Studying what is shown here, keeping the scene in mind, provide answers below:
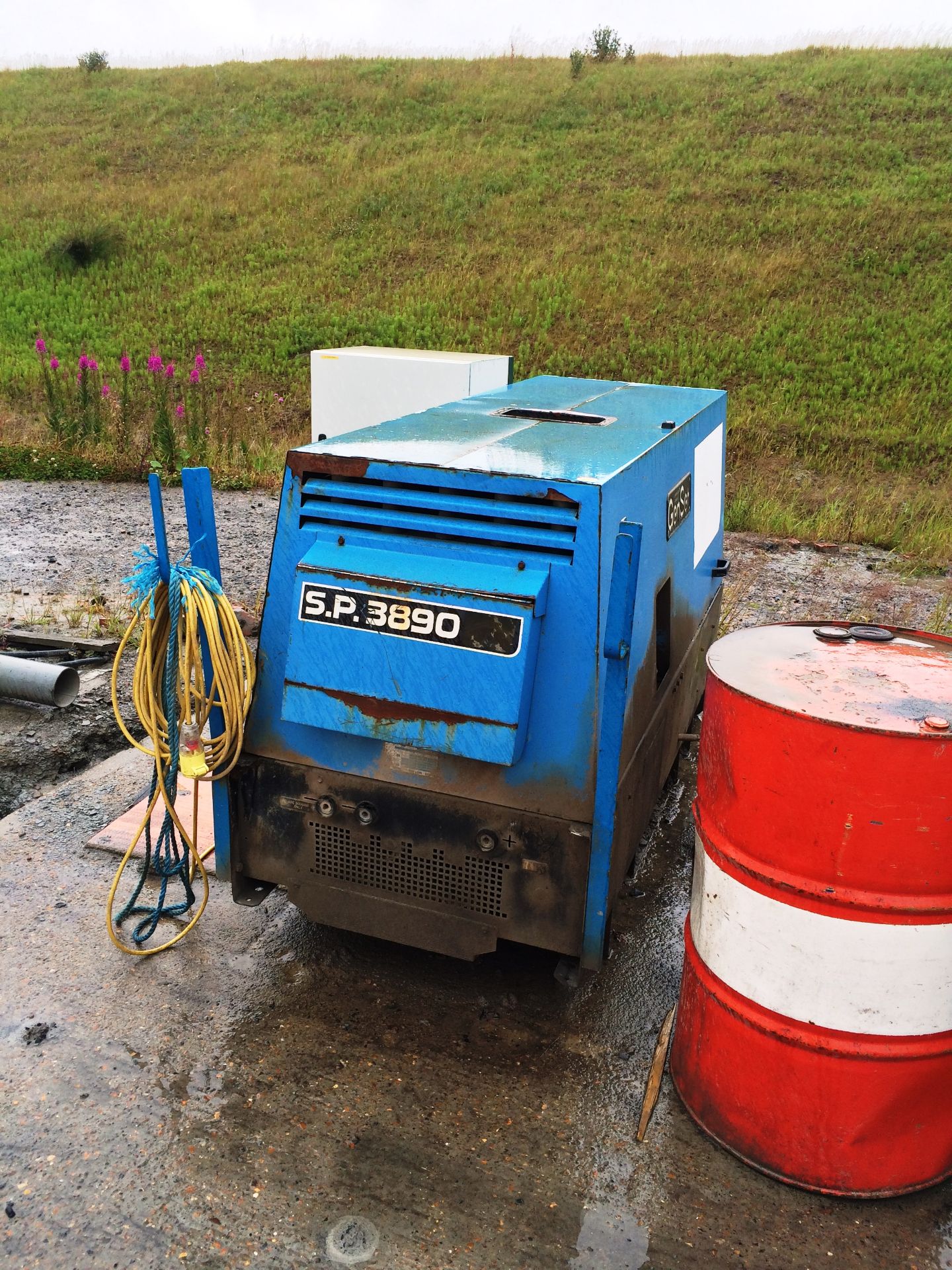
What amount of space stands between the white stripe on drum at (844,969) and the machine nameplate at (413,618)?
924 millimetres

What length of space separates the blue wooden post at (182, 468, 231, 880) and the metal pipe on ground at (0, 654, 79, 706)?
2.21m

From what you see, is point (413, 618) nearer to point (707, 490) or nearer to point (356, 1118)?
point (356, 1118)

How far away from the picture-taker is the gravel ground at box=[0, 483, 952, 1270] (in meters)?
2.34

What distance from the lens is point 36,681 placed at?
492 centimetres

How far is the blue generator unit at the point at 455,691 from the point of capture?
8.79 feet

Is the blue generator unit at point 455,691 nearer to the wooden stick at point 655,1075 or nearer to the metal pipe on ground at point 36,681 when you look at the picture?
the wooden stick at point 655,1075

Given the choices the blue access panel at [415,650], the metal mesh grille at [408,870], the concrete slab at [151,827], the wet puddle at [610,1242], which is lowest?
the wet puddle at [610,1242]

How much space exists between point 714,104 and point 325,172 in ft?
42.6

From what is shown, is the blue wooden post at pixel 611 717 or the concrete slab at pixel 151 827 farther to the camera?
the concrete slab at pixel 151 827

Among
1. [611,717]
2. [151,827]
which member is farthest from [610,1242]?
[151,827]

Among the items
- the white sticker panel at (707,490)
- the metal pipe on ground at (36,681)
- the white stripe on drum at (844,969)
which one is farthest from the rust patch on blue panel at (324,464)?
the metal pipe on ground at (36,681)

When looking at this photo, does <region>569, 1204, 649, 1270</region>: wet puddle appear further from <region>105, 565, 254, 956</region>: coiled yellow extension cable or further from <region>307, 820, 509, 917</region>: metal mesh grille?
<region>105, 565, 254, 956</region>: coiled yellow extension cable

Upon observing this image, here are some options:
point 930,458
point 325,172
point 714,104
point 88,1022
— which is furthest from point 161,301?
point 88,1022

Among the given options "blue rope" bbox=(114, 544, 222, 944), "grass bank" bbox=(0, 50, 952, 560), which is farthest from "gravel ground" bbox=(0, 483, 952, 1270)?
"grass bank" bbox=(0, 50, 952, 560)
